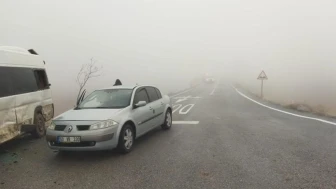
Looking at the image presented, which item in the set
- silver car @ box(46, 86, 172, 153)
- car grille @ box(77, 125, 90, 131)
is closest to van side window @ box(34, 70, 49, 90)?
silver car @ box(46, 86, 172, 153)

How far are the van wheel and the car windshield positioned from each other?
1.82 metres

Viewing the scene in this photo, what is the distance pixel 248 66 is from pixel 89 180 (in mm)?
148800

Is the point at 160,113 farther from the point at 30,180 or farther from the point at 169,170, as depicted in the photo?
the point at 30,180

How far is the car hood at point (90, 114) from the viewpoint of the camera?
645 cm

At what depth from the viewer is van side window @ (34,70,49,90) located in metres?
9.24

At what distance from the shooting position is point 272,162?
5613mm

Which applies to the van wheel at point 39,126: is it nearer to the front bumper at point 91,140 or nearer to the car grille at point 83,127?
the front bumper at point 91,140

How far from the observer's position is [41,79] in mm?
9547

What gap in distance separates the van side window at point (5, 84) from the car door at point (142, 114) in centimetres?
304

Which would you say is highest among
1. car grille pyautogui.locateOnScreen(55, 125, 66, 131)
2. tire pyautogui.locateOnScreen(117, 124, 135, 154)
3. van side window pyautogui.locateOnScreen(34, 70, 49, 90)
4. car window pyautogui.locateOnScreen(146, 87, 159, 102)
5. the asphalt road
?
van side window pyautogui.locateOnScreen(34, 70, 49, 90)

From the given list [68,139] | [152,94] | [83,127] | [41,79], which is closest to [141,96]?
[152,94]

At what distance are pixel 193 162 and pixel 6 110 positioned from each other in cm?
455

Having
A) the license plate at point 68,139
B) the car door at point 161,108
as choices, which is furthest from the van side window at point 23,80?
the car door at point 161,108

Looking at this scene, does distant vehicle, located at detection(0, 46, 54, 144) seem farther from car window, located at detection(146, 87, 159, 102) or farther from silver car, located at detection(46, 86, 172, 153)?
car window, located at detection(146, 87, 159, 102)
